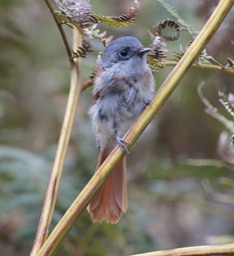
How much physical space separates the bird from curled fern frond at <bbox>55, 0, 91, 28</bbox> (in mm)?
428

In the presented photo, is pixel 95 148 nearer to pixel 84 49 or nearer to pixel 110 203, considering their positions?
pixel 110 203

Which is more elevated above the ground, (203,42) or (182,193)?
(203,42)

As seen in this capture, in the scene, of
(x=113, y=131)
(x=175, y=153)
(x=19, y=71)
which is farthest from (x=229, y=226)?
(x=113, y=131)

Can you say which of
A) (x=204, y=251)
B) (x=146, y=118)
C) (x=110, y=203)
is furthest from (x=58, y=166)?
(x=110, y=203)

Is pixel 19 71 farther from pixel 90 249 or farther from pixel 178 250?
pixel 178 250

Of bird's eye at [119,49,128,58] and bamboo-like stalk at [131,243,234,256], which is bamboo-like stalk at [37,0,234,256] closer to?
bamboo-like stalk at [131,243,234,256]

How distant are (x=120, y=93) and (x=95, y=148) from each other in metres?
1.07

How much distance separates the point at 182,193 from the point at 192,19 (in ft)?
2.88

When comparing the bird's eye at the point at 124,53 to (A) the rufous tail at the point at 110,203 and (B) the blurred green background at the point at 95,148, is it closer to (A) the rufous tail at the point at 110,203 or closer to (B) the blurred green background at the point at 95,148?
(B) the blurred green background at the point at 95,148

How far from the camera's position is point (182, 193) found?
3.12 metres

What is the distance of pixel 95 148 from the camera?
307cm

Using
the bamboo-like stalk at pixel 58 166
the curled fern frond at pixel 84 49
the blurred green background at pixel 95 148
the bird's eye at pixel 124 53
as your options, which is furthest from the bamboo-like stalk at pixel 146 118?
the bird's eye at pixel 124 53

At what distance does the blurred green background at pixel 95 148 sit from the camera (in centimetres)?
262

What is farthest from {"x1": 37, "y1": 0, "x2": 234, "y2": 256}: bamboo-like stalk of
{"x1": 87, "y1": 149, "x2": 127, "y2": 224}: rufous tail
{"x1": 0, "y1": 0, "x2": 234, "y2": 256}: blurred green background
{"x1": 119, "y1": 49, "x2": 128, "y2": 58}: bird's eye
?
{"x1": 119, "y1": 49, "x2": 128, "y2": 58}: bird's eye
